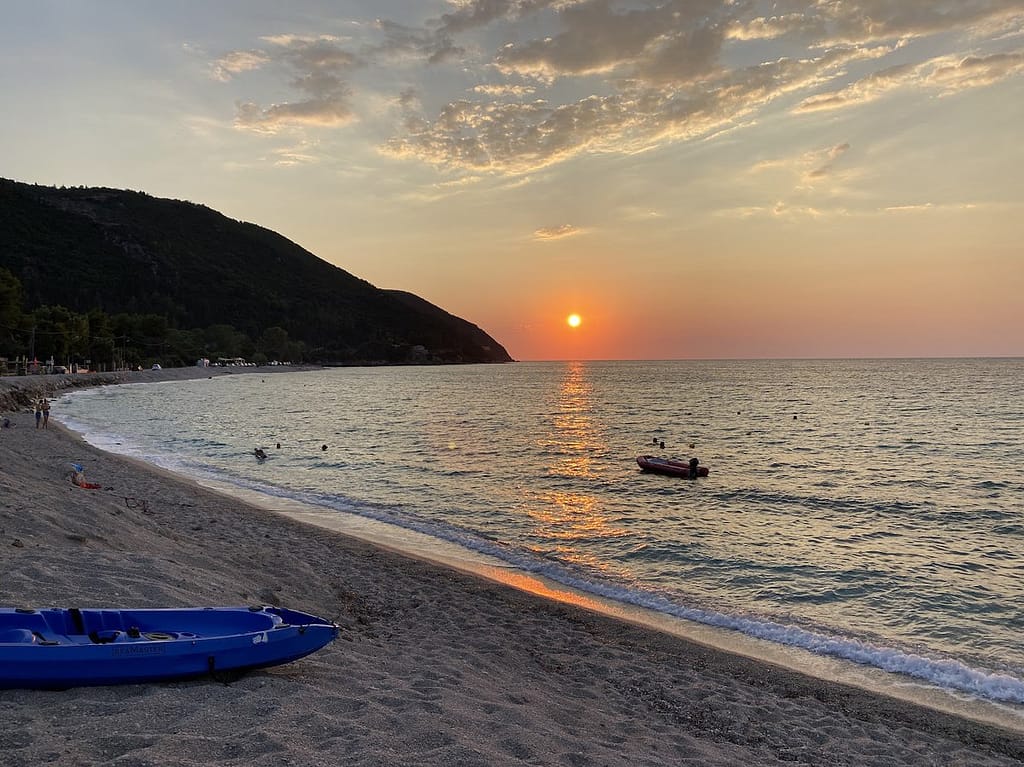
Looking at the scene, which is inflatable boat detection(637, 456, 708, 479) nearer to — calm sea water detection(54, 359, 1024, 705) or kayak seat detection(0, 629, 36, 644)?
calm sea water detection(54, 359, 1024, 705)

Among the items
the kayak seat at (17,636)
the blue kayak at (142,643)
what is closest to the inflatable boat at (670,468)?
the blue kayak at (142,643)

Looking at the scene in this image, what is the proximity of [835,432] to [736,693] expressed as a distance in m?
48.4

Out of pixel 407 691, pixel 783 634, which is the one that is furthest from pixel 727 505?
pixel 407 691

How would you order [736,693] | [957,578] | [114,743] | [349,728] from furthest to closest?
[957,578] → [736,693] → [349,728] → [114,743]

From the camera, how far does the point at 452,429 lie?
165ft

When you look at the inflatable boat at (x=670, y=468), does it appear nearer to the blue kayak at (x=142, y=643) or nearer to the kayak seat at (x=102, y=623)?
the blue kayak at (x=142, y=643)

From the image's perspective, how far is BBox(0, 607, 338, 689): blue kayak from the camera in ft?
20.1

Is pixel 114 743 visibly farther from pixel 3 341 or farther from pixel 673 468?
pixel 3 341

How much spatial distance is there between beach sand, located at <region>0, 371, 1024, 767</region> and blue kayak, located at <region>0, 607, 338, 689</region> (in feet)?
0.59

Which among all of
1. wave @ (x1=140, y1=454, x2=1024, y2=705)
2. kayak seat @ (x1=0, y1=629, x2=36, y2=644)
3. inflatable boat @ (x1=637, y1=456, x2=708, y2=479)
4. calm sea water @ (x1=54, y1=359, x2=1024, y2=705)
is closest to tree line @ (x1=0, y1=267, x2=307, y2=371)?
calm sea water @ (x1=54, y1=359, x2=1024, y2=705)

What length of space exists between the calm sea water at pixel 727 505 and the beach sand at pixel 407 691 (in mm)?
2657

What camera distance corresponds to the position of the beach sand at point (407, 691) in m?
5.77

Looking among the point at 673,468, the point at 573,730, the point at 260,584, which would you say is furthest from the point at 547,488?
the point at 573,730

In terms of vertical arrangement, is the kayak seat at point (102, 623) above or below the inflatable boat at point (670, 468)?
above
